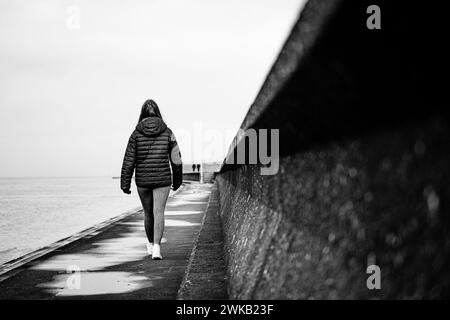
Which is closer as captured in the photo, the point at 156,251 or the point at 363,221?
the point at 363,221

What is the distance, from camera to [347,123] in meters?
1.30

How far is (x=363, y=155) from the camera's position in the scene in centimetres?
121

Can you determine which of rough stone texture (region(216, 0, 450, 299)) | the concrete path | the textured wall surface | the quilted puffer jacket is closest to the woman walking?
the quilted puffer jacket

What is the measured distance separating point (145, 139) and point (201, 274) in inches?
125

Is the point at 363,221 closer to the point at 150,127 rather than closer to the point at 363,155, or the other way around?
the point at 363,155

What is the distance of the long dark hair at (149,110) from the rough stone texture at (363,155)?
15.9 ft

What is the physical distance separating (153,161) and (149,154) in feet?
0.37

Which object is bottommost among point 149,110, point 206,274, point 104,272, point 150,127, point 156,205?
point 104,272

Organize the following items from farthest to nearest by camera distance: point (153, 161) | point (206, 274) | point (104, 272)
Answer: point (153, 161)
point (104, 272)
point (206, 274)

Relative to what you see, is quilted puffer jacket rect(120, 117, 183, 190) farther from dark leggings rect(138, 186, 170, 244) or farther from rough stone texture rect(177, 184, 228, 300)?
rough stone texture rect(177, 184, 228, 300)

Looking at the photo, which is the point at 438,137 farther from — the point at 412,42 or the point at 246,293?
the point at 246,293

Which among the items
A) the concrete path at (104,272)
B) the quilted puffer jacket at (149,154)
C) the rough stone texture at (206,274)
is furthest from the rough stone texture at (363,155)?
the quilted puffer jacket at (149,154)

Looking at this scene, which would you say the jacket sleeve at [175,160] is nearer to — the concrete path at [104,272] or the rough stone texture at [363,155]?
the concrete path at [104,272]

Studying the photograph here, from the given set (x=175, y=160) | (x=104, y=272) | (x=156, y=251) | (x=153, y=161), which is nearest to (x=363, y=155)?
(x=104, y=272)
